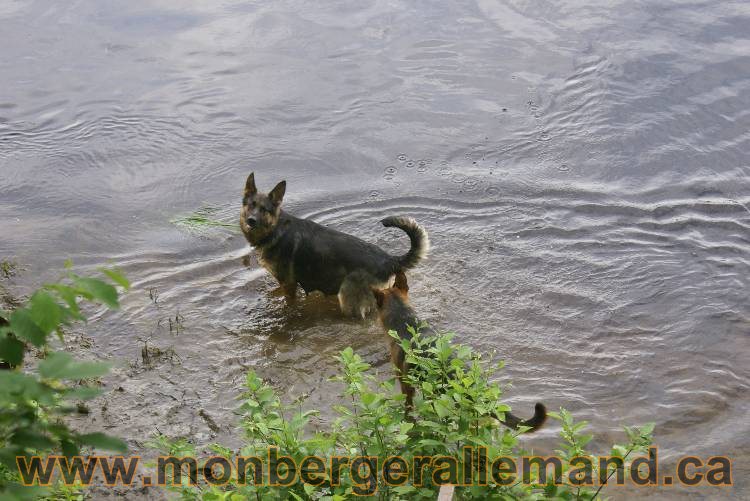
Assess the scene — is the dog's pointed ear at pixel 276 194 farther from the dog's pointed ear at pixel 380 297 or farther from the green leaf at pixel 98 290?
the green leaf at pixel 98 290

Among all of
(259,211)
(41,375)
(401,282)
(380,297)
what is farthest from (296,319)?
(41,375)

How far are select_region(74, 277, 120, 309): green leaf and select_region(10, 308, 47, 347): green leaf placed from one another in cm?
16

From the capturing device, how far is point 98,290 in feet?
6.78

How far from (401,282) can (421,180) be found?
9.41 ft

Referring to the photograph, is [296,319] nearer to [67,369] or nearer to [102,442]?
[102,442]

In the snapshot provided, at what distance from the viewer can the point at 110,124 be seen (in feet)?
33.6

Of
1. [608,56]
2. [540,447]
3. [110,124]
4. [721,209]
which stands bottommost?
[540,447]

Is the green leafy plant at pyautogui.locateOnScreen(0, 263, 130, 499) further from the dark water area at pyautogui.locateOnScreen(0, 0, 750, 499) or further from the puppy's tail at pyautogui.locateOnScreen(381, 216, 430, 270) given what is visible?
the puppy's tail at pyautogui.locateOnScreen(381, 216, 430, 270)

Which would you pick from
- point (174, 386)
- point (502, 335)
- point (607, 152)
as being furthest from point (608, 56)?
point (174, 386)

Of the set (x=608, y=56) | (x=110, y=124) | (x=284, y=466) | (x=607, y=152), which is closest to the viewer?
(x=284, y=466)

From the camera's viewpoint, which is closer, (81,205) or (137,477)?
(137,477)

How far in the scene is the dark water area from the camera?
605cm

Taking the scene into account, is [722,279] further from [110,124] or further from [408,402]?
[110,124]

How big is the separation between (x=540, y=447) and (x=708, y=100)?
7.23 m
